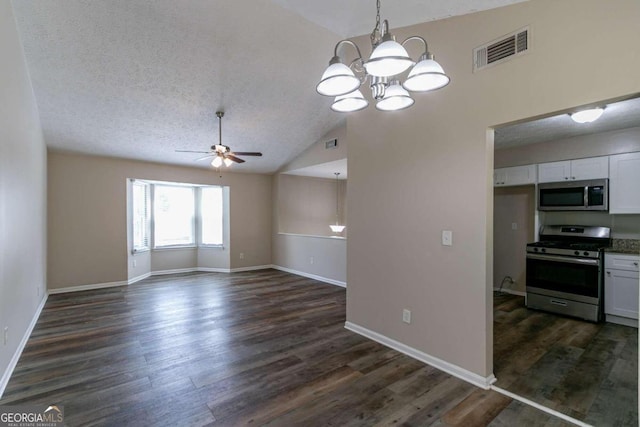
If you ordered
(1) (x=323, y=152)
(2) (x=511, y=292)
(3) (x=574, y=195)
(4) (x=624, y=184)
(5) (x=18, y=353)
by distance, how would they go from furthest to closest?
(1) (x=323, y=152), (2) (x=511, y=292), (3) (x=574, y=195), (4) (x=624, y=184), (5) (x=18, y=353)

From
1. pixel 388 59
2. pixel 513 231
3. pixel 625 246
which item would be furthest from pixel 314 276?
pixel 388 59

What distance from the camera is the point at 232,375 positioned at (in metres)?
2.64

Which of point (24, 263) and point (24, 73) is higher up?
point (24, 73)

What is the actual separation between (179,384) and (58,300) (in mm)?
3918

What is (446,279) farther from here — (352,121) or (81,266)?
(81,266)

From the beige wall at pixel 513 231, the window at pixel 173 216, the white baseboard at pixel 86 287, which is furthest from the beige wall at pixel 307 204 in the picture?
the beige wall at pixel 513 231

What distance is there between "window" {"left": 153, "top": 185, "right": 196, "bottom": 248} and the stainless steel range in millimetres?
7166

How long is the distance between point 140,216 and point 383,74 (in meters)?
6.71

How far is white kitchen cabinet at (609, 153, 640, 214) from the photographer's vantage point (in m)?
3.79

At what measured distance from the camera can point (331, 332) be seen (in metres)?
3.61

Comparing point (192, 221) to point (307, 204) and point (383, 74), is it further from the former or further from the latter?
point (383, 74)

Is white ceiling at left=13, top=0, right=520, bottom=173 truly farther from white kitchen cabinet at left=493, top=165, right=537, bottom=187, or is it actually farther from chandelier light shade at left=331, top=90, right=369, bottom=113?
white kitchen cabinet at left=493, top=165, right=537, bottom=187

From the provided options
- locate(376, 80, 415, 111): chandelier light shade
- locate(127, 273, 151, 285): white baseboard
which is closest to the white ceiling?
locate(376, 80, 415, 111): chandelier light shade

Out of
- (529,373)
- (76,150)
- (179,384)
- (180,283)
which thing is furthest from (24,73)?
(529,373)
